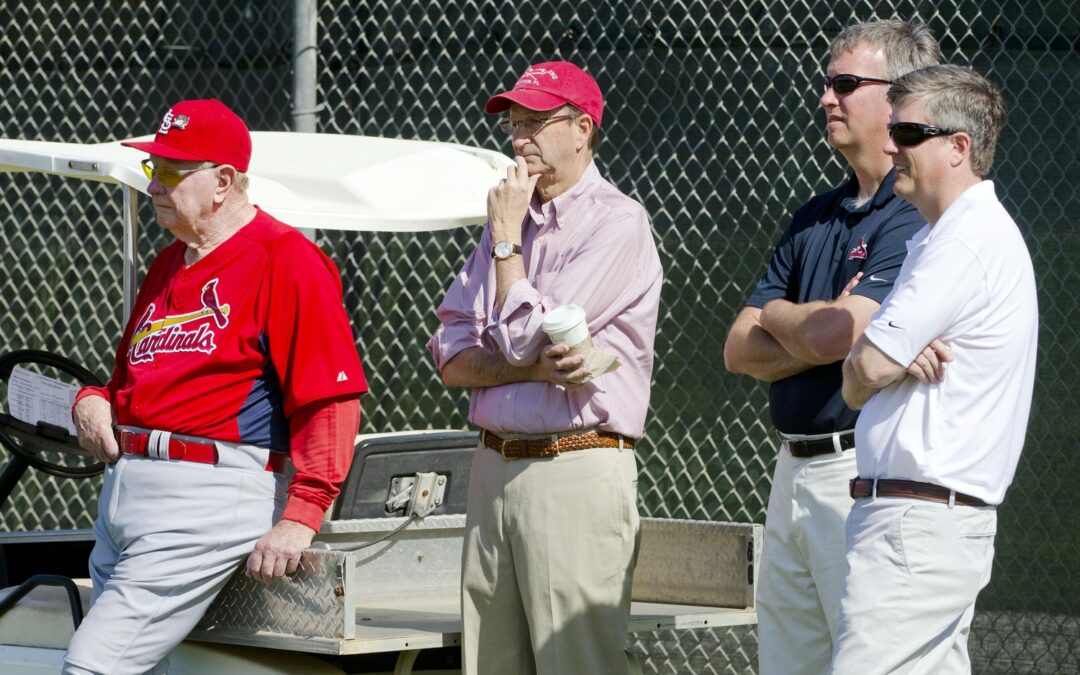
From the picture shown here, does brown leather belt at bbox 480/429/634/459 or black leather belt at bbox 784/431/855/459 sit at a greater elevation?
brown leather belt at bbox 480/429/634/459

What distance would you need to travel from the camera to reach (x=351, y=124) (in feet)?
21.2

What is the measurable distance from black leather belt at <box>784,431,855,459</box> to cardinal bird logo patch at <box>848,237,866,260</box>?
0.42m

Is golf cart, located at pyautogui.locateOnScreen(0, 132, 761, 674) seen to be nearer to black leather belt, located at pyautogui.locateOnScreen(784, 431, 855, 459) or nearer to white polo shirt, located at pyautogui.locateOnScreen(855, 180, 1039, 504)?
black leather belt, located at pyautogui.locateOnScreen(784, 431, 855, 459)

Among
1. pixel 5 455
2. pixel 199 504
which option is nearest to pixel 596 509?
pixel 199 504

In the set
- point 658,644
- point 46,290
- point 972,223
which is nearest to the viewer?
point 972,223

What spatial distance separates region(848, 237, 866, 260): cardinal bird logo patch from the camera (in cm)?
334

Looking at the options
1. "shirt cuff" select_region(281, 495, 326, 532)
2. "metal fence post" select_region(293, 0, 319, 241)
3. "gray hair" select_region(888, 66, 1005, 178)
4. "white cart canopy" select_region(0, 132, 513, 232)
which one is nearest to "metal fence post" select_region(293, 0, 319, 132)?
"metal fence post" select_region(293, 0, 319, 241)

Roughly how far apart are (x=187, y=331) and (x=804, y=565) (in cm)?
158

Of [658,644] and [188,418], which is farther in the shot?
[658,644]

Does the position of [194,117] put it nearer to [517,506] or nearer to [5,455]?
[517,506]

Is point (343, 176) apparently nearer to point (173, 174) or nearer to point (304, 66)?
point (173, 174)

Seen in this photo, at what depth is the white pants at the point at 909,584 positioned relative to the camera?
267 centimetres

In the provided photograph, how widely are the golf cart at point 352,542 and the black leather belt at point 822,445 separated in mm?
610

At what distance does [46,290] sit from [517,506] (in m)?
4.39
